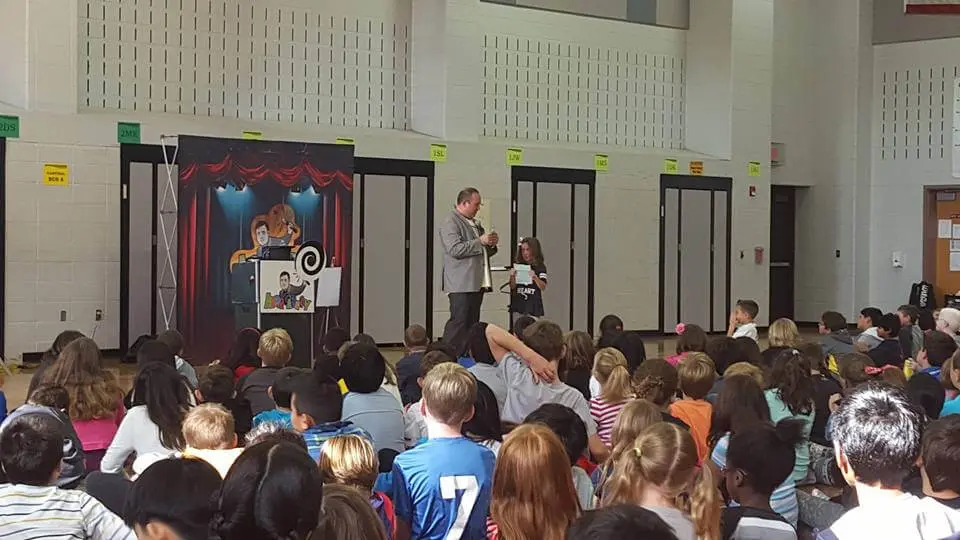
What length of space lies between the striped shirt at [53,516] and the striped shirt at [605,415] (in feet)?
8.66

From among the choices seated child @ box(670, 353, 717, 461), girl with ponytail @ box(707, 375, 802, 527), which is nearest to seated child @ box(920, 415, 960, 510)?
girl with ponytail @ box(707, 375, 802, 527)

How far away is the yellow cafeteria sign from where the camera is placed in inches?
436

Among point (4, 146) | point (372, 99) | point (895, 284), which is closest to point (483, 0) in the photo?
point (372, 99)

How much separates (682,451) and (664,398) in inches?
96.6

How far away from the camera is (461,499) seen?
11.9 feet

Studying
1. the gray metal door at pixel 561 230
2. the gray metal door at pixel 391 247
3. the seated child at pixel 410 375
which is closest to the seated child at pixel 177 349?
the seated child at pixel 410 375

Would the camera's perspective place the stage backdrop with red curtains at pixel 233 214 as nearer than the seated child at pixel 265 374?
No

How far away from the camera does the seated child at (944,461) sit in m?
3.31

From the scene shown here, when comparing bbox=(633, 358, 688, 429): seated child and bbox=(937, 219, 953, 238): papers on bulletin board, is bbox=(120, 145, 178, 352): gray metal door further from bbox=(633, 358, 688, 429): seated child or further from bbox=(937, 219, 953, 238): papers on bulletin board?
bbox=(937, 219, 953, 238): papers on bulletin board

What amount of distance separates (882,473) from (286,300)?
788 centimetres

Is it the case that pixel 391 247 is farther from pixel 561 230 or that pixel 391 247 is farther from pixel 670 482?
pixel 670 482

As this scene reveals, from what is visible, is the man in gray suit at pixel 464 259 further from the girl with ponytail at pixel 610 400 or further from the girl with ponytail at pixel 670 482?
the girl with ponytail at pixel 670 482

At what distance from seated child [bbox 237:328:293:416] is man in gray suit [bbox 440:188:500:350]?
306 centimetres

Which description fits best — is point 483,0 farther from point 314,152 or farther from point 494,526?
point 494,526
